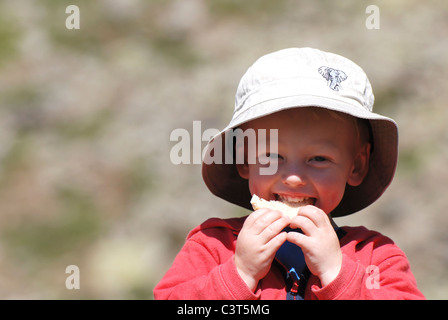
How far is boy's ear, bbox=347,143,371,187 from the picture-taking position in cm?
237

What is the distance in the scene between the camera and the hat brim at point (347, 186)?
214 cm

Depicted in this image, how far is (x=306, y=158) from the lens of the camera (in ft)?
7.05

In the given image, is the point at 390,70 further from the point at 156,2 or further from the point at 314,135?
the point at 314,135

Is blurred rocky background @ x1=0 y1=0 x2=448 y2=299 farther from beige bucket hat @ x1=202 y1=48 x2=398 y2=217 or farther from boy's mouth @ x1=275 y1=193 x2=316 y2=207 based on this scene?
boy's mouth @ x1=275 y1=193 x2=316 y2=207

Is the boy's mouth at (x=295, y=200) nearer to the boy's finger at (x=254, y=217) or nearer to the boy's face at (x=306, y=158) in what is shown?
the boy's face at (x=306, y=158)

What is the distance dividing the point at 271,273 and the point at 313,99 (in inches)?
21.6

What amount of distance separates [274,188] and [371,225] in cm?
222

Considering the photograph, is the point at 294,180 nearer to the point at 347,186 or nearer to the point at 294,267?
the point at 294,267

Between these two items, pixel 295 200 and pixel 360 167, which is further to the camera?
pixel 360 167

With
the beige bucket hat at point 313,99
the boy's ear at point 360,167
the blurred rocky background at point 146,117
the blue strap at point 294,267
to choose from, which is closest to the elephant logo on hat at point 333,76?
the beige bucket hat at point 313,99

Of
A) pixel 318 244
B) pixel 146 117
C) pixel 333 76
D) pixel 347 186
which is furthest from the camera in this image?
pixel 146 117

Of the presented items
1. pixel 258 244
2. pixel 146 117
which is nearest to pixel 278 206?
pixel 258 244

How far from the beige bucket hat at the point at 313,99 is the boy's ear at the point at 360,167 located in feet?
0.13

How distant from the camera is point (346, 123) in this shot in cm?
226
